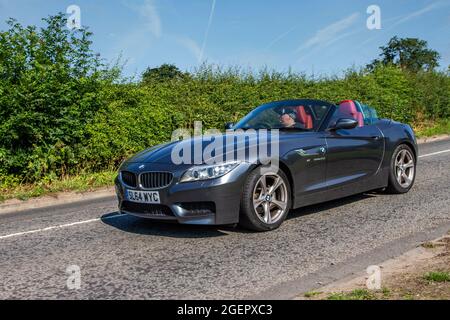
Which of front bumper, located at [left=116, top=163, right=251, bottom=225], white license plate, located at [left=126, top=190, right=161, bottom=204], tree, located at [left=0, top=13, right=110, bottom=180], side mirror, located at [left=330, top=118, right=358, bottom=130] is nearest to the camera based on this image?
front bumper, located at [left=116, top=163, right=251, bottom=225]

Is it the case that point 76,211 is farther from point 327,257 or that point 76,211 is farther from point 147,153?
point 327,257

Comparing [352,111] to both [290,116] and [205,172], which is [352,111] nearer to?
[290,116]

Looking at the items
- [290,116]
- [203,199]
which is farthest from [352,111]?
[203,199]

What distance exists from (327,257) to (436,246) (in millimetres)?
1052

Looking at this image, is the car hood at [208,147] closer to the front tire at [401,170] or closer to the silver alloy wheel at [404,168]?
the front tire at [401,170]

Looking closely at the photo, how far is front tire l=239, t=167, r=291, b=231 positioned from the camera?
563cm

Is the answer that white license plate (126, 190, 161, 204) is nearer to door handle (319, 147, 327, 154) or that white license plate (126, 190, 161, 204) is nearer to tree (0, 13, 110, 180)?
door handle (319, 147, 327, 154)

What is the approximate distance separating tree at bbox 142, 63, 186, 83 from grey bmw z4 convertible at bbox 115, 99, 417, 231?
7.01 m

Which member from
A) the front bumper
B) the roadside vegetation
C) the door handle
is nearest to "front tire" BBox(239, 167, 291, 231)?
the front bumper

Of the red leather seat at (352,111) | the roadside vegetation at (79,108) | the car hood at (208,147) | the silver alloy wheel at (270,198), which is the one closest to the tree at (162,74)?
the roadside vegetation at (79,108)

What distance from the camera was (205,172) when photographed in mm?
5473

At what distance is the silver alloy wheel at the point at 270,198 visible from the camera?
5.78 metres

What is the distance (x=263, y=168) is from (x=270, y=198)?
14.7 inches

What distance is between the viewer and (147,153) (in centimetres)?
630
